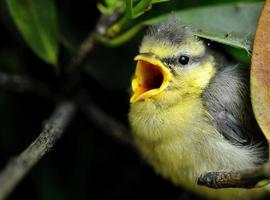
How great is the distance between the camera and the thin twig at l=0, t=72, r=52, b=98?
6.17 feet

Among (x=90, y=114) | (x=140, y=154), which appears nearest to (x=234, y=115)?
(x=140, y=154)

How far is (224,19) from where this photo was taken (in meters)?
1.78

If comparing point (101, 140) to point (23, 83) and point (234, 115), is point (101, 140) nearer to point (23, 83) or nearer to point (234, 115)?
point (23, 83)

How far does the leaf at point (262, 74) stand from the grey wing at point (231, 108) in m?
0.28

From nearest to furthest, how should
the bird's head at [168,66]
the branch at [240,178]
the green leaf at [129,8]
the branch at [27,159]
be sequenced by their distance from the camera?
the branch at [240,178], the branch at [27,159], the green leaf at [129,8], the bird's head at [168,66]

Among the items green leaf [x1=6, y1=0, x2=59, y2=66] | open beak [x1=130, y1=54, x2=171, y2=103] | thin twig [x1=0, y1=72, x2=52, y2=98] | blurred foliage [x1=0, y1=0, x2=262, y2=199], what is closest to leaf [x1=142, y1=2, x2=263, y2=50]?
blurred foliage [x1=0, y1=0, x2=262, y2=199]

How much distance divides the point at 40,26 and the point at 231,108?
654 mm

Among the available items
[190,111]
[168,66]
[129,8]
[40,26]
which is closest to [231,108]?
[190,111]

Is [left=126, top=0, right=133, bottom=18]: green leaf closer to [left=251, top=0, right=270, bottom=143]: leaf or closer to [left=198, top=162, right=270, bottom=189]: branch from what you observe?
[left=251, top=0, right=270, bottom=143]: leaf

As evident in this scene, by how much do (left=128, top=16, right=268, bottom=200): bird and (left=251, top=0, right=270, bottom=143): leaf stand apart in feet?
0.86

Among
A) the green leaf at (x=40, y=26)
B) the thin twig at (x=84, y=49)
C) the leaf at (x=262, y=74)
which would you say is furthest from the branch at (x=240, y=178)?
the green leaf at (x=40, y=26)

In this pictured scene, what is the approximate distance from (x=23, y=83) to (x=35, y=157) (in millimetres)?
549

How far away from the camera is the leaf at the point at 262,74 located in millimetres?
1449

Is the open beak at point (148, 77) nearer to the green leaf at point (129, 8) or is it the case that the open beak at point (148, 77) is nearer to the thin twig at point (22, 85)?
the green leaf at point (129, 8)
